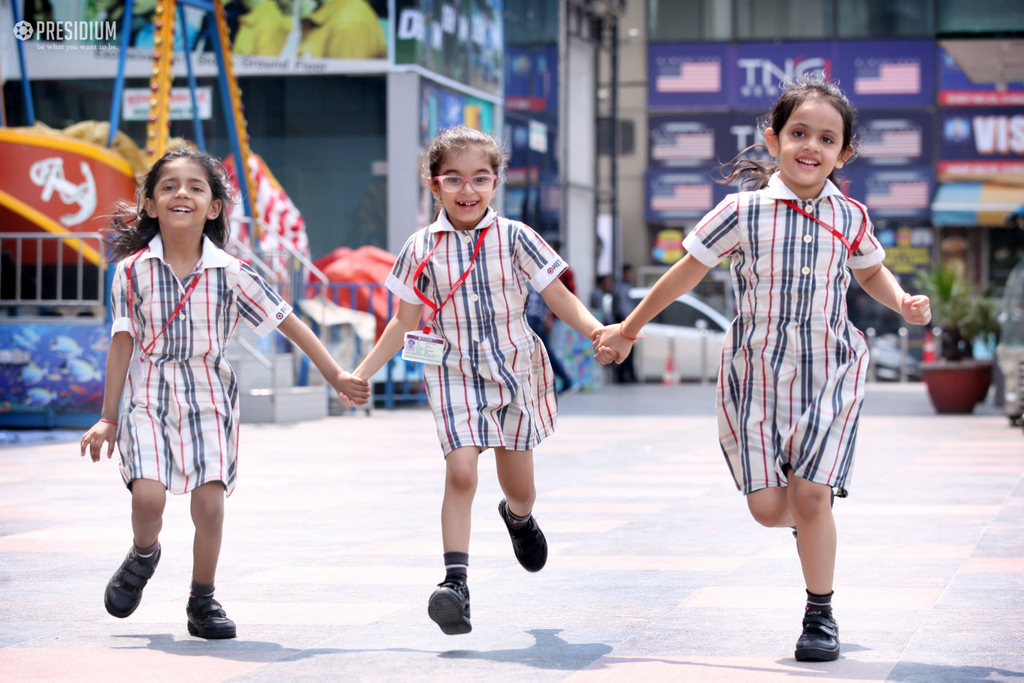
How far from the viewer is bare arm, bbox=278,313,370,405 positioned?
4.41 meters

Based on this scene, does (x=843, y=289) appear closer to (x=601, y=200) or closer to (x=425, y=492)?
(x=425, y=492)

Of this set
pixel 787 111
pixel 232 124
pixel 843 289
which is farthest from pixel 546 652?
pixel 232 124

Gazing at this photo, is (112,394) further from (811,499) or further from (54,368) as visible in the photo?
(54,368)

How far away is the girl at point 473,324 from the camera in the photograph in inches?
168

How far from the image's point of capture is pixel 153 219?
4527mm

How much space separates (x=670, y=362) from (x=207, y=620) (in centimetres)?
1866

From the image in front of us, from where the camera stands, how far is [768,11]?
94.4 ft

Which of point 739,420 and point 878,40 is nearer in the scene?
point 739,420

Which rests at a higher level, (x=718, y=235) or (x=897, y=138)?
(x=897, y=138)

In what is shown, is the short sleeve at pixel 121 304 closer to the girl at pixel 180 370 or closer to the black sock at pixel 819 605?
the girl at pixel 180 370

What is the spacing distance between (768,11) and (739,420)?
26149 mm

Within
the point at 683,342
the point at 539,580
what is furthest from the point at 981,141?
the point at 539,580

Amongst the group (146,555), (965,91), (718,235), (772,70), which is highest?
(772,70)

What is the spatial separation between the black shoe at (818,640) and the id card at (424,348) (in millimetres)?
1354
